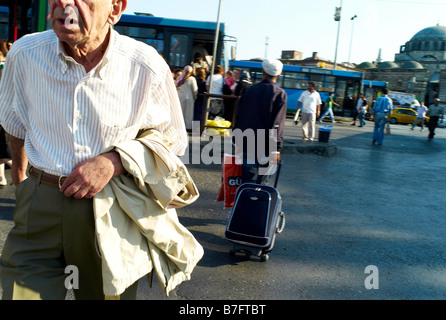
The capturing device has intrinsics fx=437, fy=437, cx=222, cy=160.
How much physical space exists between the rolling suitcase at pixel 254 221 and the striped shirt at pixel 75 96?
2458 mm

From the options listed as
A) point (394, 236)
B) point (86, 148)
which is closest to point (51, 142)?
point (86, 148)

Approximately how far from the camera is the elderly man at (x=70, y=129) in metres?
1.72

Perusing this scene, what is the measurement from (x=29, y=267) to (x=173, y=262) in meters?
0.58

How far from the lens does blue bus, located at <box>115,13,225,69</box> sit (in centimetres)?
1498

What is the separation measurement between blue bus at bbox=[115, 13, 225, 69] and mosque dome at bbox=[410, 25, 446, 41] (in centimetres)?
8868

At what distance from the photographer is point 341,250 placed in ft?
15.5

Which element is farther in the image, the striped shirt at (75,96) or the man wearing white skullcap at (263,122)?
the man wearing white skullcap at (263,122)

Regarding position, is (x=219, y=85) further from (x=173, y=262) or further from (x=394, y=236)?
(x=173, y=262)

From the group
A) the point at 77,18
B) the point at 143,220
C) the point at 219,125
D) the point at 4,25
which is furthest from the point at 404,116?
the point at 77,18

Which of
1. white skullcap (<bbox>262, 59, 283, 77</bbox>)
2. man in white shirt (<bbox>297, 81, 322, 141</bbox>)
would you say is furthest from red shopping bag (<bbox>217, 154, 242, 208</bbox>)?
man in white shirt (<bbox>297, 81, 322, 141</bbox>)

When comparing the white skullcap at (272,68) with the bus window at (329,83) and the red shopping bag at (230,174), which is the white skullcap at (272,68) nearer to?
the red shopping bag at (230,174)

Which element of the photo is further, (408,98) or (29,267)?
(408,98)

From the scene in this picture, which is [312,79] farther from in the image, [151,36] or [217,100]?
[217,100]

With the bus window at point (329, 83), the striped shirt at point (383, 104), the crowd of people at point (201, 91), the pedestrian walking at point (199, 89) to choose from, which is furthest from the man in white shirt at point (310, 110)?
the bus window at point (329, 83)
